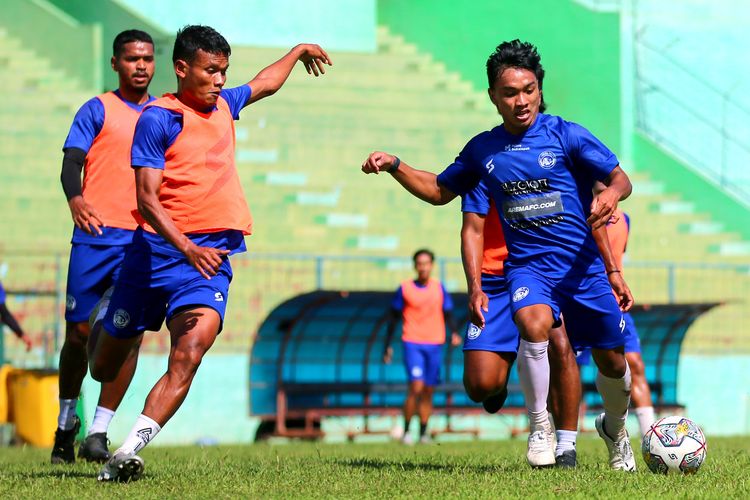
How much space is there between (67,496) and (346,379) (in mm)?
11601

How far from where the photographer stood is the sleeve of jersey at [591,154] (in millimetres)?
7742

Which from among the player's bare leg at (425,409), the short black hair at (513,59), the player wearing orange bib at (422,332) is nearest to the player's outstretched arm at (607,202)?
the short black hair at (513,59)

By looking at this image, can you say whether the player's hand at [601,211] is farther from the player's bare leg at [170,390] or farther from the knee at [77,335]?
the knee at [77,335]

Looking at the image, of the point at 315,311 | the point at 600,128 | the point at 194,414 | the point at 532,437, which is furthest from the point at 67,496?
the point at 600,128

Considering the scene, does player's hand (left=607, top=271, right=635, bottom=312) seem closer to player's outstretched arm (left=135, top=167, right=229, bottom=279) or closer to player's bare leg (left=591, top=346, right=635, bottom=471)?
player's bare leg (left=591, top=346, right=635, bottom=471)

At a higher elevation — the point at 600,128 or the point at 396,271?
the point at 600,128

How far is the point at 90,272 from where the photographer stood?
9.29 metres

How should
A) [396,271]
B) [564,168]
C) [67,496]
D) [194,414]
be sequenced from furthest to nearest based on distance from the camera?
[396,271] < [194,414] < [564,168] < [67,496]

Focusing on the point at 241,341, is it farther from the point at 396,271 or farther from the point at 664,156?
the point at 664,156

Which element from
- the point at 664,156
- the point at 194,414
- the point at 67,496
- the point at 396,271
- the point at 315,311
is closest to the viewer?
the point at 67,496

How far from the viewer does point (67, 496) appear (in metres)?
6.60

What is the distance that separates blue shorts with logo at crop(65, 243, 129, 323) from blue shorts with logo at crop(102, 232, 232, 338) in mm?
1446

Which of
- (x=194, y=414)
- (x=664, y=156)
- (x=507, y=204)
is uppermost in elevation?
(x=664, y=156)

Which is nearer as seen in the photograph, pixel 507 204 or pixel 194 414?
pixel 507 204
